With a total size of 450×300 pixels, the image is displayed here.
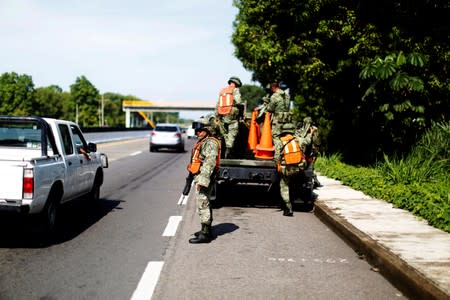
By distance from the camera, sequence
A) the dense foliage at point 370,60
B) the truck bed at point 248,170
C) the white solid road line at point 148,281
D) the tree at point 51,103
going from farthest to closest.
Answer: the tree at point 51,103, the dense foliage at point 370,60, the truck bed at point 248,170, the white solid road line at point 148,281

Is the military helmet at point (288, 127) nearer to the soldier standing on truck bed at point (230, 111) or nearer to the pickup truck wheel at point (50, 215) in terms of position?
the soldier standing on truck bed at point (230, 111)

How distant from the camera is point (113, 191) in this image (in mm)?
13258

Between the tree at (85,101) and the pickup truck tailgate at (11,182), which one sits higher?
the tree at (85,101)

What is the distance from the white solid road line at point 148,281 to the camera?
503 centimetres

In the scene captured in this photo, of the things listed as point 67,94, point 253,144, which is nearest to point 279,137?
point 253,144

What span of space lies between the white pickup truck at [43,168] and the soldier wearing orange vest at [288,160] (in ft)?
11.4

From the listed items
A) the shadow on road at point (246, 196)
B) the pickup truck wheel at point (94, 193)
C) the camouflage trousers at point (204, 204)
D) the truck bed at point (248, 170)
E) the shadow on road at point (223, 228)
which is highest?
the truck bed at point (248, 170)

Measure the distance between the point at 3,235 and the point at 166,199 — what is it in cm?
466

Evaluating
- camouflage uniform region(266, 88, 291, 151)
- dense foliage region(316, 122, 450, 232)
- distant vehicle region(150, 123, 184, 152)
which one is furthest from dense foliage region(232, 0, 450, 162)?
distant vehicle region(150, 123, 184, 152)

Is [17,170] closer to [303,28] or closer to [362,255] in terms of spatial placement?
[362,255]

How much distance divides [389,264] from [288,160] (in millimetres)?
4019

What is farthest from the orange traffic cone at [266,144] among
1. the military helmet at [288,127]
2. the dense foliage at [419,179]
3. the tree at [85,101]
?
the tree at [85,101]

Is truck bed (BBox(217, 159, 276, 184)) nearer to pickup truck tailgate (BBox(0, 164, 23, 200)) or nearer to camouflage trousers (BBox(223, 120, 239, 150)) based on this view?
camouflage trousers (BBox(223, 120, 239, 150))

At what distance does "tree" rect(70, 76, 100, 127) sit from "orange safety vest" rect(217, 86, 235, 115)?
4903 inches
